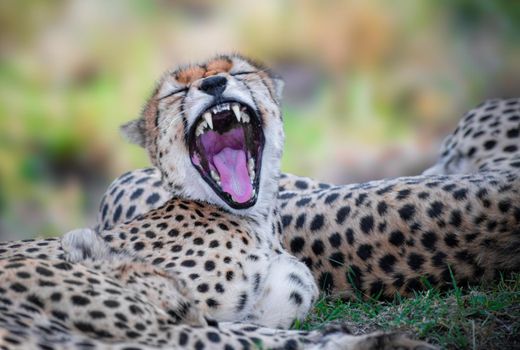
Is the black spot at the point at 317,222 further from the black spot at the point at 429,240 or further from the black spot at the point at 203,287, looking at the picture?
the black spot at the point at 203,287

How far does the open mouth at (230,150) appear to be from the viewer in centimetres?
361

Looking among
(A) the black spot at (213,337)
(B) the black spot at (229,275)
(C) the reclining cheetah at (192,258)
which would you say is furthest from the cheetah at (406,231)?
(A) the black spot at (213,337)

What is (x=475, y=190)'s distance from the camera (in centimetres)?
365

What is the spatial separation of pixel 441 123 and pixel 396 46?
738mm

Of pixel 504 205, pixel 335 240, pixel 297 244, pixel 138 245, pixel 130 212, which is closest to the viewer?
pixel 138 245

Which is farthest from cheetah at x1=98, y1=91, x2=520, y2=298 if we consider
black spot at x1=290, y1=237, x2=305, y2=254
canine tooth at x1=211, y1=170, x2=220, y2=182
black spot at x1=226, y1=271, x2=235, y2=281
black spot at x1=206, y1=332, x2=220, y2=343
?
black spot at x1=206, y1=332, x2=220, y2=343

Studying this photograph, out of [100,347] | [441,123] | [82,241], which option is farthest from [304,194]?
[441,123]

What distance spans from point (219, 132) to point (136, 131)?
334mm

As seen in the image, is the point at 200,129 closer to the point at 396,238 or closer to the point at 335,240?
the point at 335,240

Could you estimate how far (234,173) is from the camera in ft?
12.2

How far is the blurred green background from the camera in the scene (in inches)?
273

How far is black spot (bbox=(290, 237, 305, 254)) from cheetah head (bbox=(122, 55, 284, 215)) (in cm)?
25

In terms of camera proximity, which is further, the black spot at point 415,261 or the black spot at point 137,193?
the black spot at point 137,193

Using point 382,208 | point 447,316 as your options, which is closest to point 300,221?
point 382,208
